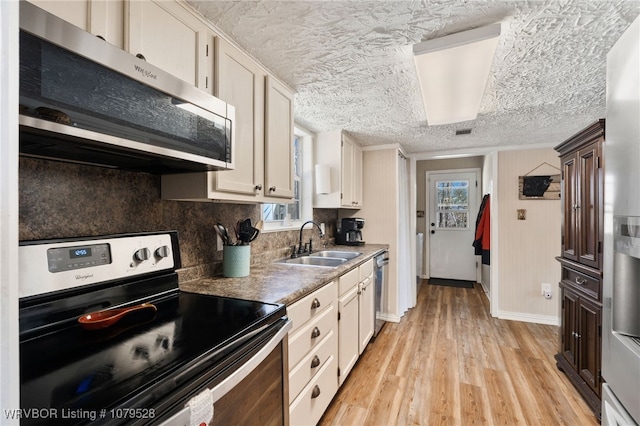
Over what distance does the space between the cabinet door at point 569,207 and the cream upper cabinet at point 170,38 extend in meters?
2.52

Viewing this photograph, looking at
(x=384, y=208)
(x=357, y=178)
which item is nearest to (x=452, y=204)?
(x=384, y=208)

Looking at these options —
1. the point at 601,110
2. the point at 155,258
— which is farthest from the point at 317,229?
the point at 601,110

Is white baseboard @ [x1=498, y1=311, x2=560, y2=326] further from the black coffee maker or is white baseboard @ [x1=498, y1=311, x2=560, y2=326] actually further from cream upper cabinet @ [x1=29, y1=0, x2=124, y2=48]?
cream upper cabinet @ [x1=29, y1=0, x2=124, y2=48]

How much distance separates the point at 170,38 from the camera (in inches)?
42.3

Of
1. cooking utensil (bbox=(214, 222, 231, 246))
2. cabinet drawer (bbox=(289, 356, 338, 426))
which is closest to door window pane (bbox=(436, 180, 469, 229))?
cabinet drawer (bbox=(289, 356, 338, 426))

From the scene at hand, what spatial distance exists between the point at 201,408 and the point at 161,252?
73 centimetres

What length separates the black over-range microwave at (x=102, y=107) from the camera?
615 millimetres

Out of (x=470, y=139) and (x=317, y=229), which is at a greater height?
(x=470, y=139)

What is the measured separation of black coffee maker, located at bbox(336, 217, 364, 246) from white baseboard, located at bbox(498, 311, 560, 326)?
1982mm

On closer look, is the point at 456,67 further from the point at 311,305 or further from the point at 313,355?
the point at 313,355

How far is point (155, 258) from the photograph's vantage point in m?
1.18

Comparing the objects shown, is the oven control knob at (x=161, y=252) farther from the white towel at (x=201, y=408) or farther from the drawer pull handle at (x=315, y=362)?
the drawer pull handle at (x=315, y=362)

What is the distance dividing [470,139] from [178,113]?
10.4 ft

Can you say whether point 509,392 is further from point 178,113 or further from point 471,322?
point 178,113
